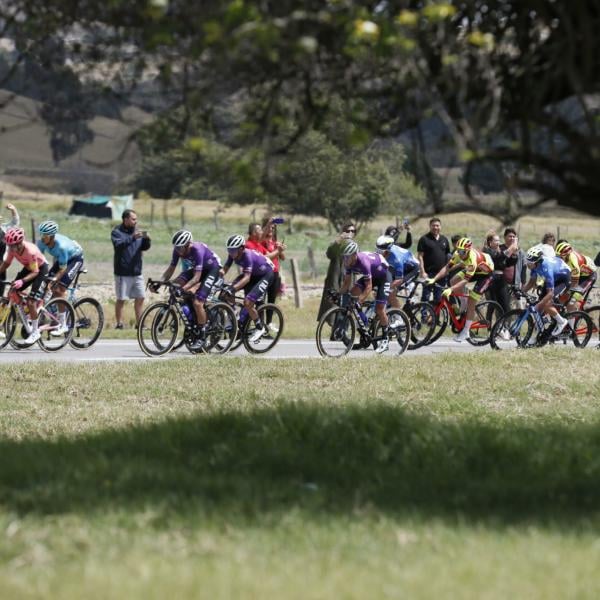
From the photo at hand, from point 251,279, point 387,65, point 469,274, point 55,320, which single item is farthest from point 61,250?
point 387,65

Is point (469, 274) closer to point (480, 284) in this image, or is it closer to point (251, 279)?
point (480, 284)

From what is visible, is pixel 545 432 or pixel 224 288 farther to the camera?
pixel 224 288

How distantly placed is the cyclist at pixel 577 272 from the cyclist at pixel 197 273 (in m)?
6.14

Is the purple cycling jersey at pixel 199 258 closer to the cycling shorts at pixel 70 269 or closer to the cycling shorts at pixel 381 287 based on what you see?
the cycling shorts at pixel 70 269

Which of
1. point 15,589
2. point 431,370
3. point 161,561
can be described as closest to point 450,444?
point 161,561

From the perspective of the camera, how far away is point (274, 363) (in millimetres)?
16109

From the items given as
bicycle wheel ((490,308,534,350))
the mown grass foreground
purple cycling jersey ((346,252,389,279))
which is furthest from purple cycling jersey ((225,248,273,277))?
the mown grass foreground

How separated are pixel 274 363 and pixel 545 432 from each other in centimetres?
620

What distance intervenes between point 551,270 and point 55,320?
7.26 m

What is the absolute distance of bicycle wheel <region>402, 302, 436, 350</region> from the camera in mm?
21078

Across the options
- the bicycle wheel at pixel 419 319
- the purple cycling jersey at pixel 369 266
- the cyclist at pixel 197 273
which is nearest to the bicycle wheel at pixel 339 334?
the purple cycling jersey at pixel 369 266

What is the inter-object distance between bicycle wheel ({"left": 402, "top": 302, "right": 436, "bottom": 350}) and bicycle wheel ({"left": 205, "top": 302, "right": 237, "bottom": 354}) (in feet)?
10.9

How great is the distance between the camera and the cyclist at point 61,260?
19250 mm

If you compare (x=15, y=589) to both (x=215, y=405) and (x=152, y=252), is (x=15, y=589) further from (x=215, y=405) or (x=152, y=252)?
(x=152, y=252)
